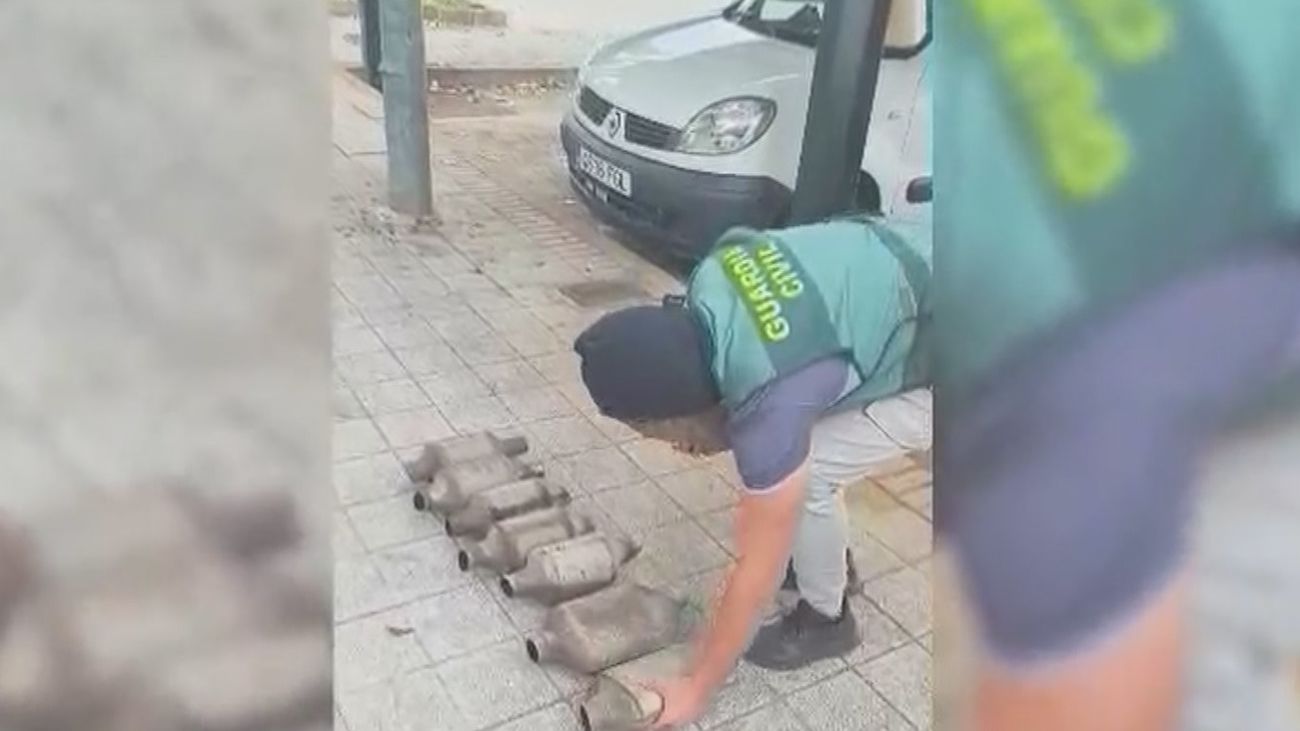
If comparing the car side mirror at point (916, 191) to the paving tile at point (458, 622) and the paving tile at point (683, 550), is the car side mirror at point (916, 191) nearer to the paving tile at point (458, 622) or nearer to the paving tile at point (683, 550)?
the paving tile at point (683, 550)

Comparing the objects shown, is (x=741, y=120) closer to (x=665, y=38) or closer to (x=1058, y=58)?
(x=665, y=38)

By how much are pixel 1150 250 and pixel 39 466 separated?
0.66 meters

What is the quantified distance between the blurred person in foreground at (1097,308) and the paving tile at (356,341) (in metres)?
2.55

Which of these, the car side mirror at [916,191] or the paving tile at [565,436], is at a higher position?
the car side mirror at [916,191]

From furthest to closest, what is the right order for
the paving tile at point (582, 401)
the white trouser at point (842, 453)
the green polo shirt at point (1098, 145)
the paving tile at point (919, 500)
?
the paving tile at point (582, 401) < the paving tile at point (919, 500) < the white trouser at point (842, 453) < the green polo shirt at point (1098, 145)

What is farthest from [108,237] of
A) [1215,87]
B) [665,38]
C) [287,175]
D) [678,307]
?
[665,38]

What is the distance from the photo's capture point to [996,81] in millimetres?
744

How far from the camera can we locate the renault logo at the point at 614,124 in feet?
13.8

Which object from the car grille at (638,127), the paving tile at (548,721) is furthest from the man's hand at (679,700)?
the car grille at (638,127)

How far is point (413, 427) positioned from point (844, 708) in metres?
1.22

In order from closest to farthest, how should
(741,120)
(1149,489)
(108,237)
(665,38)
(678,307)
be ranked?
1. (108,237)
2. (1149,489)
3. (678,307)
4. (741,120)
5. (665,38)

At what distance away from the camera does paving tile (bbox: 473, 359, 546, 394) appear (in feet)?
10.1

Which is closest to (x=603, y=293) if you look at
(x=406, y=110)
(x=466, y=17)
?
(x=406, y=110)

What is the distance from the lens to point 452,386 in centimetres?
305
